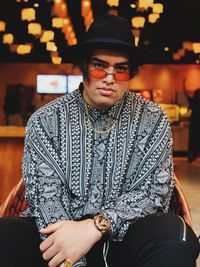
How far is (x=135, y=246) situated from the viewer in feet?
5.16

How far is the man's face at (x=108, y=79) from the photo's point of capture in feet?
5.74

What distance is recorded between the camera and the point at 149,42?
1551 cm

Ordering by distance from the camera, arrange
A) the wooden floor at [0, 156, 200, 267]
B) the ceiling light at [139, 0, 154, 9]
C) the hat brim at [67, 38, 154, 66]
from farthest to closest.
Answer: the ceiling light at [139, 0, 154, 9]
the wooden floor at [0, 156, 200, 267]
the hat brim at [67, 38, 154, 66]

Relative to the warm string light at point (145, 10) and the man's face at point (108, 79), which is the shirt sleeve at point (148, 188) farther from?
the warm string light at point (145, 10)

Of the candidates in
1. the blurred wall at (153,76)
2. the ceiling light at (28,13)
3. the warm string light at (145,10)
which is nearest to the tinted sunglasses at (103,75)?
the warm string light at (145,10)

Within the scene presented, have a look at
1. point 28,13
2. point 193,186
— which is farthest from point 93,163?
point 28,13

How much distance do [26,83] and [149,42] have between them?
459 centimetres

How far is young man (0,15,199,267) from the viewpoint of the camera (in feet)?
5.43

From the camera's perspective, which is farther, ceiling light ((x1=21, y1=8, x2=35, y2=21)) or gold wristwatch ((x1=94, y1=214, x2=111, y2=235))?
ceiling light ((x1=21, y1=8, x2=35, y2=21))

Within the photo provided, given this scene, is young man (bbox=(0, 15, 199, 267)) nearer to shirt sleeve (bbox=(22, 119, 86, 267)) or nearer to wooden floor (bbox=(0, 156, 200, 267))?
shirt sleeve (bbox=(22, 119, 86, 267))

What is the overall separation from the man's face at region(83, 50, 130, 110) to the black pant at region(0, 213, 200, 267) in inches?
16.2

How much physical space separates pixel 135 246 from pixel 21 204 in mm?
634

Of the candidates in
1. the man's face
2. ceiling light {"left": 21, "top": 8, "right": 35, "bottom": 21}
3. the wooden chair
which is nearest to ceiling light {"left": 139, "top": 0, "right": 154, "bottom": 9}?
ceiling light {"left": 21, "top": 8, "right": 35, "bottom": 21}

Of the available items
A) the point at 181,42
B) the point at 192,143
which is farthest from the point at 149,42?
the point at 192,143
